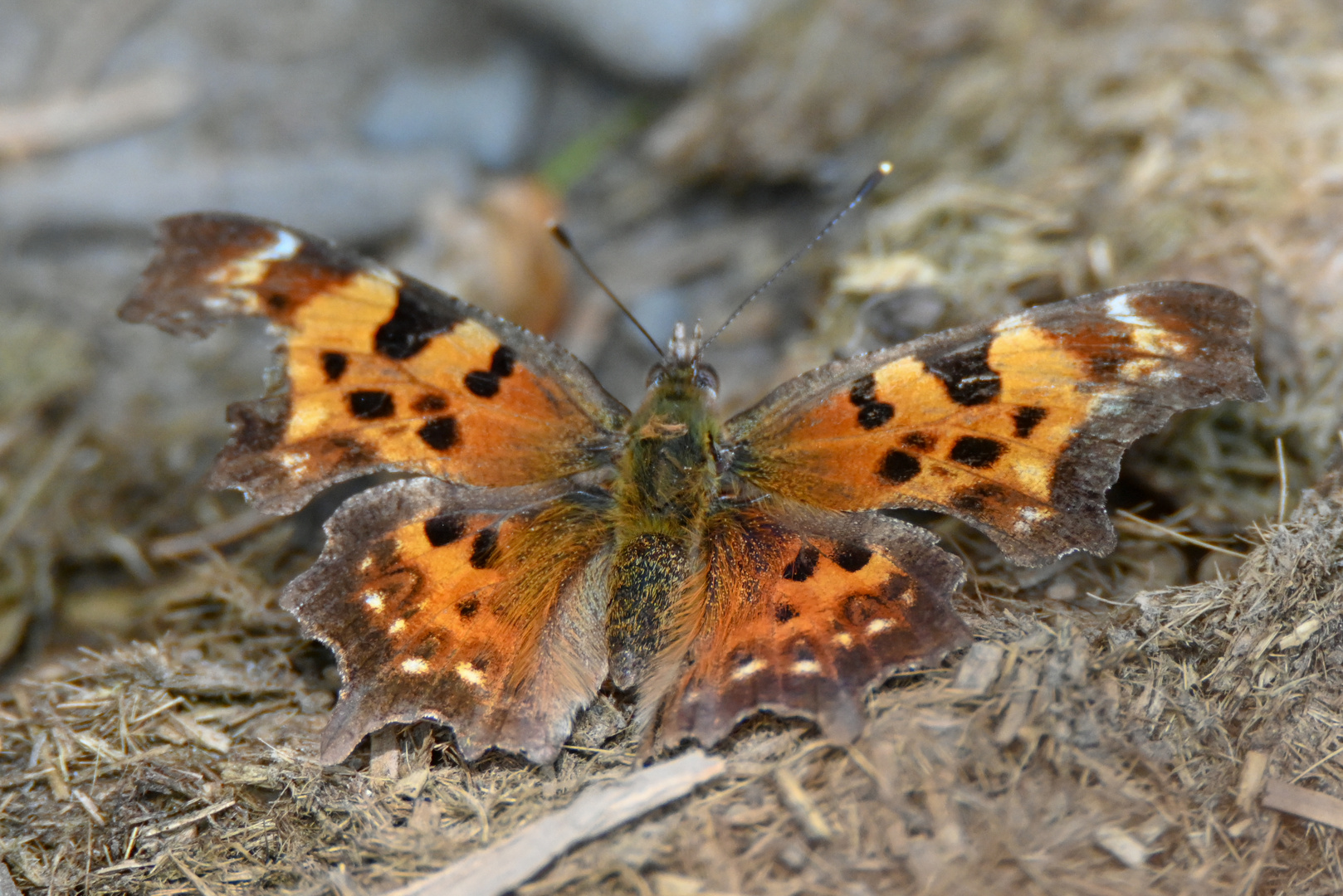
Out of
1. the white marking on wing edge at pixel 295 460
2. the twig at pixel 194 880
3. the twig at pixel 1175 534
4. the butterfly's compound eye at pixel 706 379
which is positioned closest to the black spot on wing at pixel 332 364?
the white marking on wing edge at pixel 295 460

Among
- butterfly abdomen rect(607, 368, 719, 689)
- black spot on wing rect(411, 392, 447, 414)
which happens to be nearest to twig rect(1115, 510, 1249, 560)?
butterfly abdomen rect(607, 368, 719, 689)

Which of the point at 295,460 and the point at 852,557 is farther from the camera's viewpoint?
the point at 295,460

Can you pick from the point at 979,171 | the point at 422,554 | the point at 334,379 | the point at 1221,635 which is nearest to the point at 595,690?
the point at 422,554

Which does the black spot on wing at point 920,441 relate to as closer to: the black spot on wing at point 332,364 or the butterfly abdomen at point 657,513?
the butterfly abdomen at point 657,513

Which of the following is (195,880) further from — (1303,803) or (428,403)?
(1303,803)

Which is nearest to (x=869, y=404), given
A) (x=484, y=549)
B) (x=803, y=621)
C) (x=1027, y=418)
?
(x=1027, y=418)
